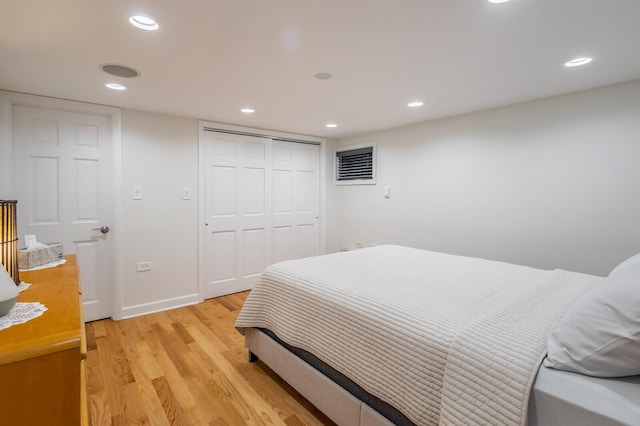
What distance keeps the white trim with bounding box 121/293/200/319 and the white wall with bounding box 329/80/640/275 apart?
2619 mm

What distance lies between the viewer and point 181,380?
2.13 meters

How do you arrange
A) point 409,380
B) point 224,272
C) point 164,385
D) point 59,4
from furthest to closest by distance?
point 224,272
point 164,385
point 59,4
point 409,380

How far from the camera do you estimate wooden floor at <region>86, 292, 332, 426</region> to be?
5.92ft

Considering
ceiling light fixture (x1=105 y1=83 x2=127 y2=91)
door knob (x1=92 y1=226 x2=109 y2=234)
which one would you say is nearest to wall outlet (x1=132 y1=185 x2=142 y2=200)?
door knob (x1=92 y1=226 x2=109 y2=234)

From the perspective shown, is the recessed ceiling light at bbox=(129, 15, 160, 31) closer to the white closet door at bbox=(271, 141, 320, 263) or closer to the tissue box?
the tissue box

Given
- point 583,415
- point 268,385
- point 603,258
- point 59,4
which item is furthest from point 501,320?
point 59,4

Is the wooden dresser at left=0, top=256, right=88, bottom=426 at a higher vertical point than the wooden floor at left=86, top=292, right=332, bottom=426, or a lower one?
higher

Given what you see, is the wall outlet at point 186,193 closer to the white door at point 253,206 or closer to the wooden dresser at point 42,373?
the white door at point 253,206

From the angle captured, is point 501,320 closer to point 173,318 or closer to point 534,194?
point 534,194

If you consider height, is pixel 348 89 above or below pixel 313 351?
above

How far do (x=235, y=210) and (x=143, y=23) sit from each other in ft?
8.35

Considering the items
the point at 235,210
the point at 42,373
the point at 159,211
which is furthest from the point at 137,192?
the point at 42,373

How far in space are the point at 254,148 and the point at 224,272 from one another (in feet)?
5.42

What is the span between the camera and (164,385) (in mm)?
2080
